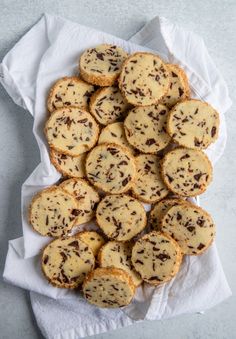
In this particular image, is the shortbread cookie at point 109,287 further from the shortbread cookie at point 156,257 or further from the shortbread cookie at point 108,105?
the shortbread cookie at point 108,105

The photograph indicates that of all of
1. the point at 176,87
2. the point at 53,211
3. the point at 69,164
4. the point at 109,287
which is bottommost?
the point at 109,287

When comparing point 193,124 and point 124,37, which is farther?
point 124,37

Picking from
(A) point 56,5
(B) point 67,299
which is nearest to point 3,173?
(B) point 67,299

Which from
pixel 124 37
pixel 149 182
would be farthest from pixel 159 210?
pixel 124 37

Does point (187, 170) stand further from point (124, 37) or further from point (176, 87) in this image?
point (124, 37)

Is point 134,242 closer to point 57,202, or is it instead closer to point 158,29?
point 57,202

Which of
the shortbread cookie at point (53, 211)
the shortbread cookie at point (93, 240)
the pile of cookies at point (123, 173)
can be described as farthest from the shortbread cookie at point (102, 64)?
the shortbread cookie at point (93, 240)

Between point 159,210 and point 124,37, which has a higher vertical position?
point 124,37
